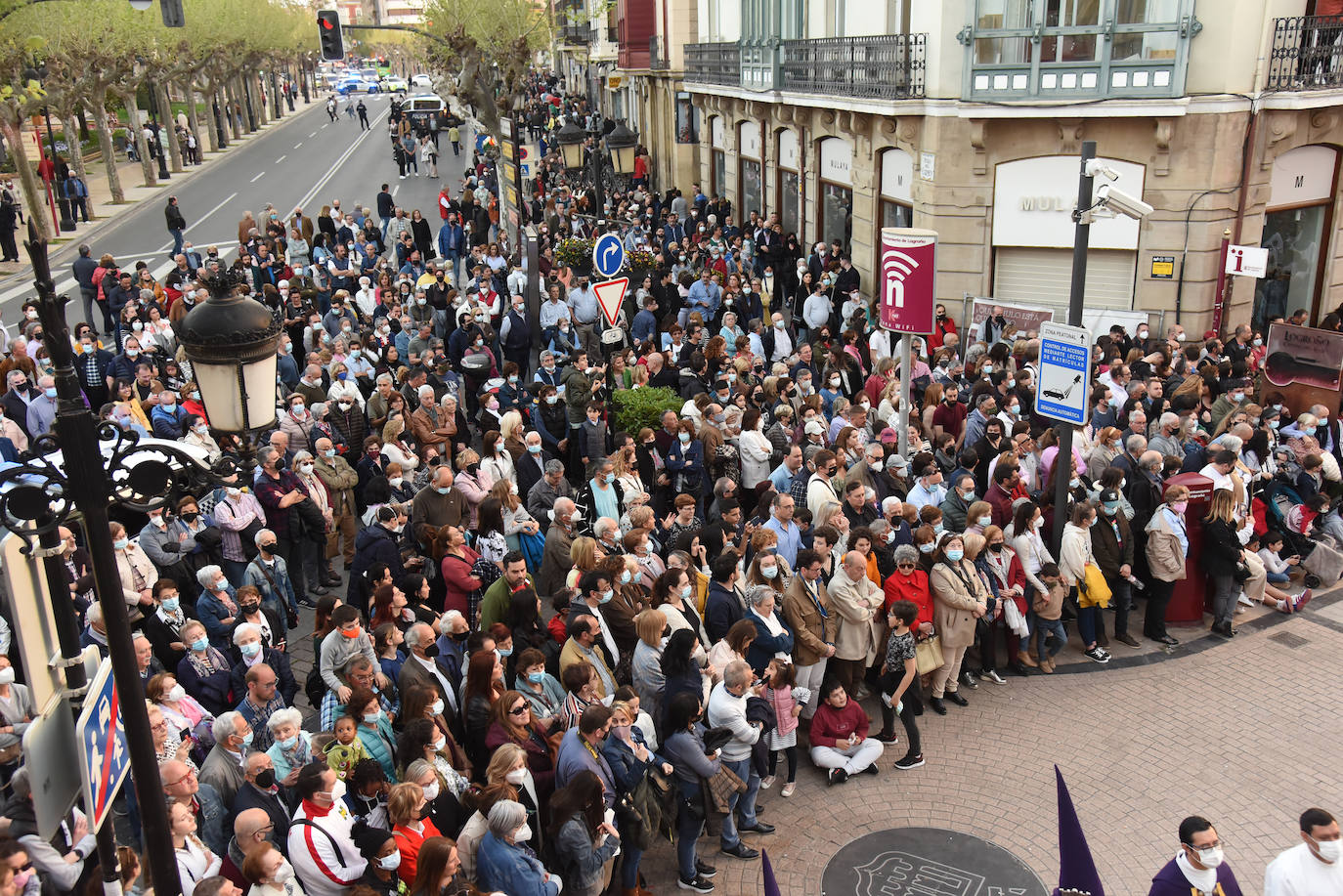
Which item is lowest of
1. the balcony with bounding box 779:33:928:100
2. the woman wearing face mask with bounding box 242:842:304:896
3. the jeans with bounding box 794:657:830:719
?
the jeans with bounding box 794:657:830:719

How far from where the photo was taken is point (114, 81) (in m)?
44.0

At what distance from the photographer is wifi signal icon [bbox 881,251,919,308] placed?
11391 mm

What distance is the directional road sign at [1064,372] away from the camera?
1073cm

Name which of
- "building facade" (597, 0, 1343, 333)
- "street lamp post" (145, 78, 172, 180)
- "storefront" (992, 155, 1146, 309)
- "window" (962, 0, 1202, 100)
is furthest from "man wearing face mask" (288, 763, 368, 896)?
"street lamp post" (145, 78, 172, 180)

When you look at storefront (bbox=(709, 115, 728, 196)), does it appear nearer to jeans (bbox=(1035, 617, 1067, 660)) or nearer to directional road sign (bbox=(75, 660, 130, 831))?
jeans (bbox=(1035, 617, 1067, 660))

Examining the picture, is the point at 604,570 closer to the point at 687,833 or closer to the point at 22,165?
the point at 687,833

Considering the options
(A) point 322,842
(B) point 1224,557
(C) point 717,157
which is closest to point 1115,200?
(B) point 1224,557

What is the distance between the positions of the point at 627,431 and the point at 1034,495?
453 centimetres

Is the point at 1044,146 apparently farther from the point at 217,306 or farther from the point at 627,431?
the point at 217,306

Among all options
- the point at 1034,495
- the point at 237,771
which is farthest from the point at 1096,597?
the point at 237,771

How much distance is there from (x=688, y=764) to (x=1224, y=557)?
6322mm

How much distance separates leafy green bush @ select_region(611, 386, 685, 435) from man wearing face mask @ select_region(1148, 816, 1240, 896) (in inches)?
304

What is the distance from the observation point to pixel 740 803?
851 centimetres

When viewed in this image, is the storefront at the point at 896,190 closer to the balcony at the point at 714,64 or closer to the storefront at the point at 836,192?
the storefront at the point at 836,192
